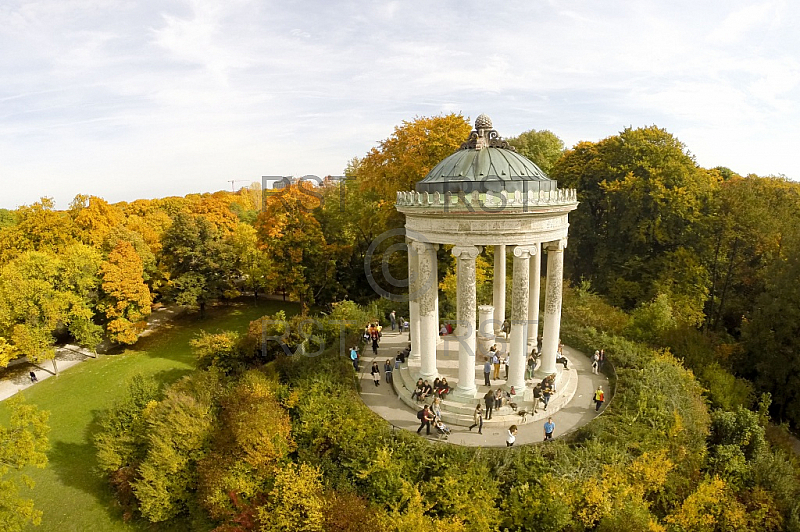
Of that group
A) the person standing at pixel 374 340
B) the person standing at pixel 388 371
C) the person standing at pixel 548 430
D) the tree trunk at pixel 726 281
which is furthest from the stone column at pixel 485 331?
the tree trunk at pixel 726 281

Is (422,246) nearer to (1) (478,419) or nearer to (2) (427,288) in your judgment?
(2) (427,288)

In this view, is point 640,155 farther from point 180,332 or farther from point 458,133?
point 180,332

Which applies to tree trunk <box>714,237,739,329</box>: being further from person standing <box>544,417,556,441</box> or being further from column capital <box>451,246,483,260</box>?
column capital <box>451,246,483,260</box>

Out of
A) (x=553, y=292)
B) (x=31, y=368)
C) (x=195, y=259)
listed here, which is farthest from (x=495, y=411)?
(x=31, y=368)

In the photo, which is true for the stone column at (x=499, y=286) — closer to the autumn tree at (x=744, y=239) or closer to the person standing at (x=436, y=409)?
the person standing at (x=436, y=409)

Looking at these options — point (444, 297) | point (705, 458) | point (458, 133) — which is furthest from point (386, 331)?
point (705, 458)

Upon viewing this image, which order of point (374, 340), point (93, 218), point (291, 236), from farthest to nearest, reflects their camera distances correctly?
1. point (93, 218)
2. point (291, 236)
3. point (374, 340)
